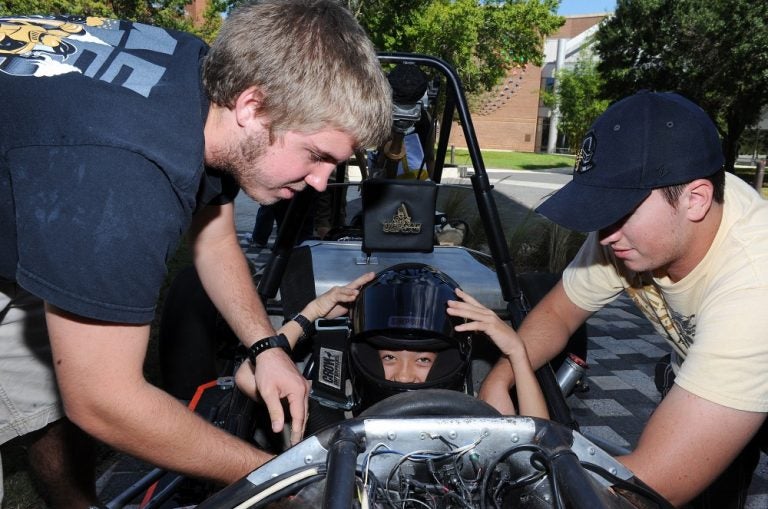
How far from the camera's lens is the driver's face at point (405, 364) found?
2256mm

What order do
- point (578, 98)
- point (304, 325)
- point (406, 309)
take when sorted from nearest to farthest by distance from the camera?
point (406, 309) < point (304, 325) < point (578, 98)

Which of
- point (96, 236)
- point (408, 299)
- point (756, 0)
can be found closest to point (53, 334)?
point (96, 236)

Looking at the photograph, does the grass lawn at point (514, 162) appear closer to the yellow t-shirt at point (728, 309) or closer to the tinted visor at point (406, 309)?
the tinted visor at point (406, 309)

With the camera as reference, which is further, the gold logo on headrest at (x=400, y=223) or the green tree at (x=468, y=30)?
the green tree at (x=468, y=30)

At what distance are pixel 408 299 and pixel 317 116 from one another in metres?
0.85

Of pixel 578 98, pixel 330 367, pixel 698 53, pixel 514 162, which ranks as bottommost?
pixel 514 162

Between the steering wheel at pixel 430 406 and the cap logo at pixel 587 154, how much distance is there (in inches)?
31.1

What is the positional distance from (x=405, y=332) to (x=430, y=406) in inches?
31.8

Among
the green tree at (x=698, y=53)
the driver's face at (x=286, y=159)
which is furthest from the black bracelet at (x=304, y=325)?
the green tree at (x=698, y=53)

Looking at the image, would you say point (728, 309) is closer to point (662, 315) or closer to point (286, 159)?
point (662, 315)

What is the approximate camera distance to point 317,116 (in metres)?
1.47

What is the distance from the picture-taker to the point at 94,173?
1.15 metres

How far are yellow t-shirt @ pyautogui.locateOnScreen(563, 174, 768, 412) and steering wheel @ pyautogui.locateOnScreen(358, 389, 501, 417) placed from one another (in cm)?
57

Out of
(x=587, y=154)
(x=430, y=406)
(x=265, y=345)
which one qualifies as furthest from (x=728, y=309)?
(x=265, y=345)
